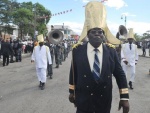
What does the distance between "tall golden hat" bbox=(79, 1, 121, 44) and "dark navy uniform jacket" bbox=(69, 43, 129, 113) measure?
0.48ft

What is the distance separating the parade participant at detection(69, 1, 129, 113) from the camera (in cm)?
427

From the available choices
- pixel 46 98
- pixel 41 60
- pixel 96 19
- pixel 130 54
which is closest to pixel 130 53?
pixel 130 54

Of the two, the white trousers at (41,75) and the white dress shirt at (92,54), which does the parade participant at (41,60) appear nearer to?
the white trousers at (41,75)

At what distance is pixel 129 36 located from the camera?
38.4 ft

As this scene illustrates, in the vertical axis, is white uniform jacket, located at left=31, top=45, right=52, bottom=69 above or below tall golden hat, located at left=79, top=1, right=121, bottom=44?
below

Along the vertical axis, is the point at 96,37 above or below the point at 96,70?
above

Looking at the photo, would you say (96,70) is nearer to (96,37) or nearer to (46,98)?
(96,37)

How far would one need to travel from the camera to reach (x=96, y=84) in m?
4.26

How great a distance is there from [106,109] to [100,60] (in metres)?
0.63

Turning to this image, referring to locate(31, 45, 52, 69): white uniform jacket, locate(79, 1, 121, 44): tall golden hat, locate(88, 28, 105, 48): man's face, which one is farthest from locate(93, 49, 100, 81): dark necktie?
locate(31, 45, 52, 69): white uniform jacket

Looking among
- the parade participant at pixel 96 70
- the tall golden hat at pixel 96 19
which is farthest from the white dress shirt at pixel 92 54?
the tall golden hat at pixel 96 19

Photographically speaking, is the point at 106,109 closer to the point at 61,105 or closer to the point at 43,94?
the point at 61,105

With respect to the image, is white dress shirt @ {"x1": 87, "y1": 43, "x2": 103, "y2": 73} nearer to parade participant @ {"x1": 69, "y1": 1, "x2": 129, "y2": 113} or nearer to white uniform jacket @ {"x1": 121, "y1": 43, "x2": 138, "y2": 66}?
parade participant @ {"x1": 69, "y1": 1, "x2": 129, "y2": 113}

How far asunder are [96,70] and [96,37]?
420mm
